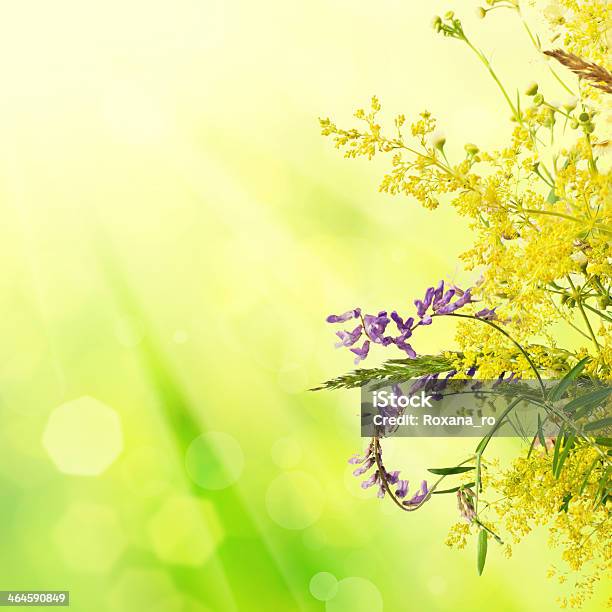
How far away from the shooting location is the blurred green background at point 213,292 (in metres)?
1.00

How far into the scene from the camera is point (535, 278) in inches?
14.3

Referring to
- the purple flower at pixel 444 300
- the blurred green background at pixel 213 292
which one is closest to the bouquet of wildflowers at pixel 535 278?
the purple flower at pixel 444 300

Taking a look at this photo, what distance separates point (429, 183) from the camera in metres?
0.39

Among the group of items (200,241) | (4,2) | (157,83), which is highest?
(4,2)

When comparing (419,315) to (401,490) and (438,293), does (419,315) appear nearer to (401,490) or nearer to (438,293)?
(438,293)

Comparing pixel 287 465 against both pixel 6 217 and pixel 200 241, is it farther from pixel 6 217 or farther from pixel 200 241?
pixel 6 217

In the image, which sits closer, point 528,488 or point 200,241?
point 528,488

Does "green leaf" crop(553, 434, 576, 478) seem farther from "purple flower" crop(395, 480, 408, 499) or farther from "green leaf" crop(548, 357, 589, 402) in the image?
"purple flower" crop(395, 480, 408, 499)

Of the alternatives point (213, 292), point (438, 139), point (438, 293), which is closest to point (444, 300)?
point (438, 293)

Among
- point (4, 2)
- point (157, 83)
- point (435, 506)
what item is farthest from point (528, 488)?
point (4, 2)

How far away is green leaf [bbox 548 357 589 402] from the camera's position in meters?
0.42

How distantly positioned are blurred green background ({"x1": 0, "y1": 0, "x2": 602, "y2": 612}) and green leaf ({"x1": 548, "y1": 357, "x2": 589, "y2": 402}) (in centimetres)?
52

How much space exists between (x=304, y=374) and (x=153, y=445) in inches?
9.3

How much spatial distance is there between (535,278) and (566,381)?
0.28ft
